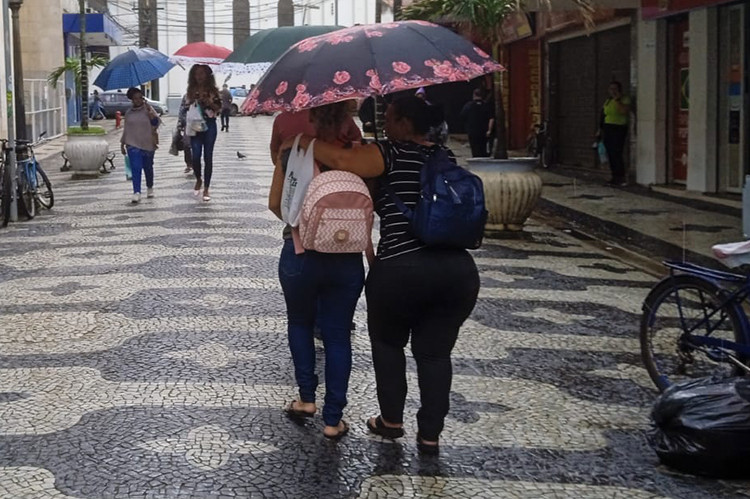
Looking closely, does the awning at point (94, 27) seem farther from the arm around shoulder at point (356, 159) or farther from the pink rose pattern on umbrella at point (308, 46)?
the arm around shoulder at point (356, 159)

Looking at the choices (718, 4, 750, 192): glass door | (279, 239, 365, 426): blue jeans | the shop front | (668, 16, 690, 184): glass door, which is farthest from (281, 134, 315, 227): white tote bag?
the shop front

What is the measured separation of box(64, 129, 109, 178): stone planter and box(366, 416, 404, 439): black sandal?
1526cm

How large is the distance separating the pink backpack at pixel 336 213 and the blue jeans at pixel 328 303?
146 millimetres

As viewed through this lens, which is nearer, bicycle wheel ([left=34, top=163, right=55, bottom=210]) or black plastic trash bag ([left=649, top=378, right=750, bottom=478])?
black plastic trash bag ([left=649, top=378, right=750, bottom=478])

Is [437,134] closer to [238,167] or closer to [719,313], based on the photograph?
[719,313]

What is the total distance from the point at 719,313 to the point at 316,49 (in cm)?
249

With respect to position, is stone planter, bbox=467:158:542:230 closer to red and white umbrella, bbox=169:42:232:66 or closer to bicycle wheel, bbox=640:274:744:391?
red and white umbrella, bbox=169:42:232:66

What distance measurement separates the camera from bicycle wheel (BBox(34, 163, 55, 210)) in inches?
528

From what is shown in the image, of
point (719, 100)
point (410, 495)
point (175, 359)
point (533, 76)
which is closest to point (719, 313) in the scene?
point (410, 495)

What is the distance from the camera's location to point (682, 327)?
5527 mm

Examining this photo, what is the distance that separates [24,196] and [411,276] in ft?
31.4

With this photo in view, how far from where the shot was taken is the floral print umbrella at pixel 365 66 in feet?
14.6

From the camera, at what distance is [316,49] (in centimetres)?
470

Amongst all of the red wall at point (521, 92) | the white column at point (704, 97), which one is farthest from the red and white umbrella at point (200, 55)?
the red wall at point (521, 92)
